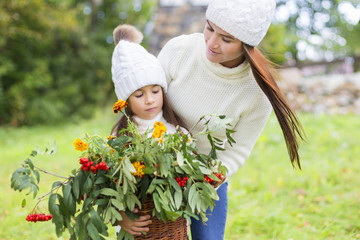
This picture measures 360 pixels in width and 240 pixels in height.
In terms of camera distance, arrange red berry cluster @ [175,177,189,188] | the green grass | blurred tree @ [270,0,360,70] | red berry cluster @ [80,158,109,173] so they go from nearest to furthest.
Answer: red berry cluster @ [80,158,109,173] → red berry cluster @ [175,177,189,188] → the green grass → blurred tree @ [270,0,360,70]

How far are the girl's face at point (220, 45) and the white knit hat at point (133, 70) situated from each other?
274 mm

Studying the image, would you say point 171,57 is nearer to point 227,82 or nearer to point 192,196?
point 227,82

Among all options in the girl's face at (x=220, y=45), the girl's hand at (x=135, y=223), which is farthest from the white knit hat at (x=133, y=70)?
the girl's hand at (x=135, y=223)

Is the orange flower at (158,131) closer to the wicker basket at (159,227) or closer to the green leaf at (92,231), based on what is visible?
the wicker basket at (159,227)

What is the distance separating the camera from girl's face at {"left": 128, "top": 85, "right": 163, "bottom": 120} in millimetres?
1822

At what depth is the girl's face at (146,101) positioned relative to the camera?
5.98 ft

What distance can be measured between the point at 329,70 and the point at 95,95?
557 centimetres

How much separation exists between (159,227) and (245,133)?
738 mm

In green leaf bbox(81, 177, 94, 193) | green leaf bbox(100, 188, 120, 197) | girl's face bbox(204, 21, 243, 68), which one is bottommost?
green leaf bbox(100, 188, 120, 197)

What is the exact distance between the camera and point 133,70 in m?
1.79

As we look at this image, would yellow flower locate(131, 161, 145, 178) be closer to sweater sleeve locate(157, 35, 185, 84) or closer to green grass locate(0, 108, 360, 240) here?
green grass locate(0, 108, 360, 240)

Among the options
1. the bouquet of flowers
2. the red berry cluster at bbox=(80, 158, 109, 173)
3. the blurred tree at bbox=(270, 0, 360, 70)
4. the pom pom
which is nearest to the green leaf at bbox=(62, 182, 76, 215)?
the bouquet of flowers

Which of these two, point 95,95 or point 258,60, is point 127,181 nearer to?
point 258,60

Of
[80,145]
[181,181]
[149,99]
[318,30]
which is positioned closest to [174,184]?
[181,181]
